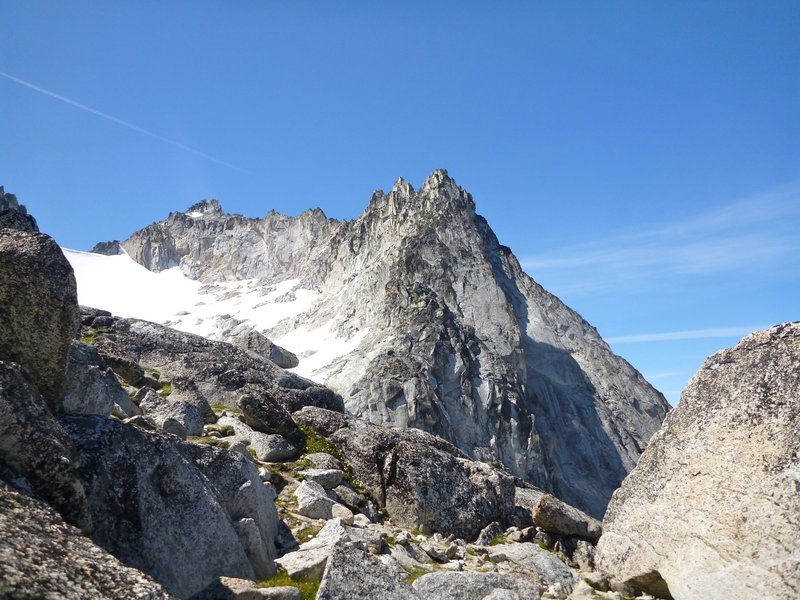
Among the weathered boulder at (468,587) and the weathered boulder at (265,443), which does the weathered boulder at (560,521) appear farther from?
the weathered boulder at (265,443)

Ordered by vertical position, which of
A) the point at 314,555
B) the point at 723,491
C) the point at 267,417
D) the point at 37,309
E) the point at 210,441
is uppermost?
the point at 37,309

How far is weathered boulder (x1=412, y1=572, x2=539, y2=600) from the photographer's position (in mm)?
10941

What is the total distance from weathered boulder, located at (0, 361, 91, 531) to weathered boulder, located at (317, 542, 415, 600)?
3.54 m

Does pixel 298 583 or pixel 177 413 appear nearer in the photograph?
pixel 298 583

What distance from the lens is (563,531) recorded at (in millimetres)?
18812

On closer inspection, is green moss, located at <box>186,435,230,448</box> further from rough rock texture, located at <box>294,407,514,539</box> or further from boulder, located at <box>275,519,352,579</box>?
boulder, located at <box>275,519,352,579</box>

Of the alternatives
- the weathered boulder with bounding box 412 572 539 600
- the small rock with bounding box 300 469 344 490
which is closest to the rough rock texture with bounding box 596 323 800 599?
the weathered boulder with bounding box 412 572 539 600

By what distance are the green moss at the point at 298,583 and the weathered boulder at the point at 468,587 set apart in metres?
1.81

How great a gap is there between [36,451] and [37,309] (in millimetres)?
3464

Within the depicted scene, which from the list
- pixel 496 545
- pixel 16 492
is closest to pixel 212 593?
pixel 16 492

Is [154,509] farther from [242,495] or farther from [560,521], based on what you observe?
[560,521]

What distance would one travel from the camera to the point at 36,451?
8320 mm

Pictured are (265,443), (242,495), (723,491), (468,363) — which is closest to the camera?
→ (723,491)

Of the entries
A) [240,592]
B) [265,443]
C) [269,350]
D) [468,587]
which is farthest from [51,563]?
[269,350]
